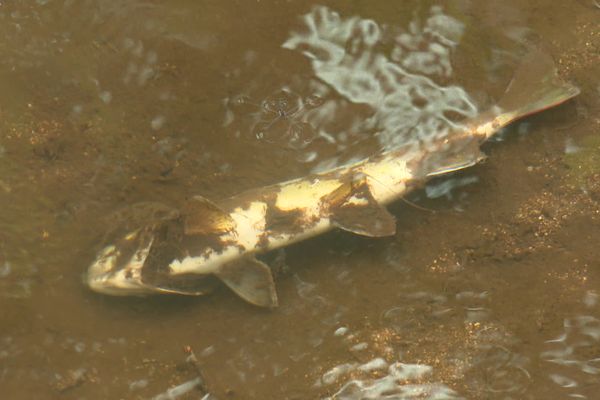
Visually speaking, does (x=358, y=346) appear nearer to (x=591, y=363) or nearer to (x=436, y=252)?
(x=436, y=252)

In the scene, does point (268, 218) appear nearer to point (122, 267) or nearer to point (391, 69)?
point (122, 267)

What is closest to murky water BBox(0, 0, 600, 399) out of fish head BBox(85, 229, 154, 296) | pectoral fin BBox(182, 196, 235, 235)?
fish head BBox(85, 229, 154, 296)

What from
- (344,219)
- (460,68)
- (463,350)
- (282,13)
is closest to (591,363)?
(463,350)

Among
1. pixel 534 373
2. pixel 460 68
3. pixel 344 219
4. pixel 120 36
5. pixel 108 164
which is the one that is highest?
pixel 120 36

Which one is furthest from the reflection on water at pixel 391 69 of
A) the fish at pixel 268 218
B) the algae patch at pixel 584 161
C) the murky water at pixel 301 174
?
the algae patch at pixel 584 161

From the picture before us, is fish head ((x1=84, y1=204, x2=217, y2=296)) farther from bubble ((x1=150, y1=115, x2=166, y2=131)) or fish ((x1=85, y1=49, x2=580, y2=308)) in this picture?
A: bubble ((x1=150, y1=115, x2=166, y2=131))

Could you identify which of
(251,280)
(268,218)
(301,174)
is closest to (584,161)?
(301,174)

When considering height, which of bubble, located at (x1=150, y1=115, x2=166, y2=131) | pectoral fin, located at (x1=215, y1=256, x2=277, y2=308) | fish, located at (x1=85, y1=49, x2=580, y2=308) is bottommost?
pectoral fin, located at (x1=215, y1=256, x2=277, y2=308)
